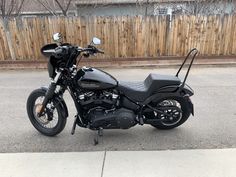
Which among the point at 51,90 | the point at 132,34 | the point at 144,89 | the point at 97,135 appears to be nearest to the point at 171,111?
the point at 144,89

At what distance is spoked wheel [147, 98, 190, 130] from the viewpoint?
3312mm

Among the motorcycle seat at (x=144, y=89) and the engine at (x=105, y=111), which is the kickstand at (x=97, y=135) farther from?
the motorcycle seat at (x=144, y=89)

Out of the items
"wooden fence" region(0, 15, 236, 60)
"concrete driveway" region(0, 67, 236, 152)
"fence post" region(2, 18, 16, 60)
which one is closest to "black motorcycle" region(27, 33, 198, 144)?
"concrete driveway" region(0, 67, 236, 152)

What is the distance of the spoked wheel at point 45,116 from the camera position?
10.9ft

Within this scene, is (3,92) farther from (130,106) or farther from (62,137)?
(130,106)

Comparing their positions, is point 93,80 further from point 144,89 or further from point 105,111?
point 144,89

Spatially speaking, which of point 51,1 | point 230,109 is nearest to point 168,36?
point 230,109

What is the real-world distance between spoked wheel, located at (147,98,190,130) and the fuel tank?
0.65m

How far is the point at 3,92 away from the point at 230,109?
4156 millimetres

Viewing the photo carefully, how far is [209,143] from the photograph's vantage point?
3.26m

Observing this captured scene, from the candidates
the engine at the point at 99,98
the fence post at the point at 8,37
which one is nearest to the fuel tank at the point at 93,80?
the engine at the point at 99,98

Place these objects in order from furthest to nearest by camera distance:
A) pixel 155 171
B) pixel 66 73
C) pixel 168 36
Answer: pixel 168 36 < pixel 66 73 < pixel 155 171

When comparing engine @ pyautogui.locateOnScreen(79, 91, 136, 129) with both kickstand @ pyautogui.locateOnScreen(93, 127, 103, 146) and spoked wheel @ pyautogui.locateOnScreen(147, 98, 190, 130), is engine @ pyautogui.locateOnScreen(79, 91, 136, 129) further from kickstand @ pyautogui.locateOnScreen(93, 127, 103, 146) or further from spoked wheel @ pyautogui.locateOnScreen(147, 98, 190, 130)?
spoked wheel @ pyautogui.locateOnScreen(147, 98, 190, 130)

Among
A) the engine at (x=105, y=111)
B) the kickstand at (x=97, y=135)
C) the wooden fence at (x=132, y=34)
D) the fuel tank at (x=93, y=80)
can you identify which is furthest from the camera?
the wooden fence at (x=132, y=34)
